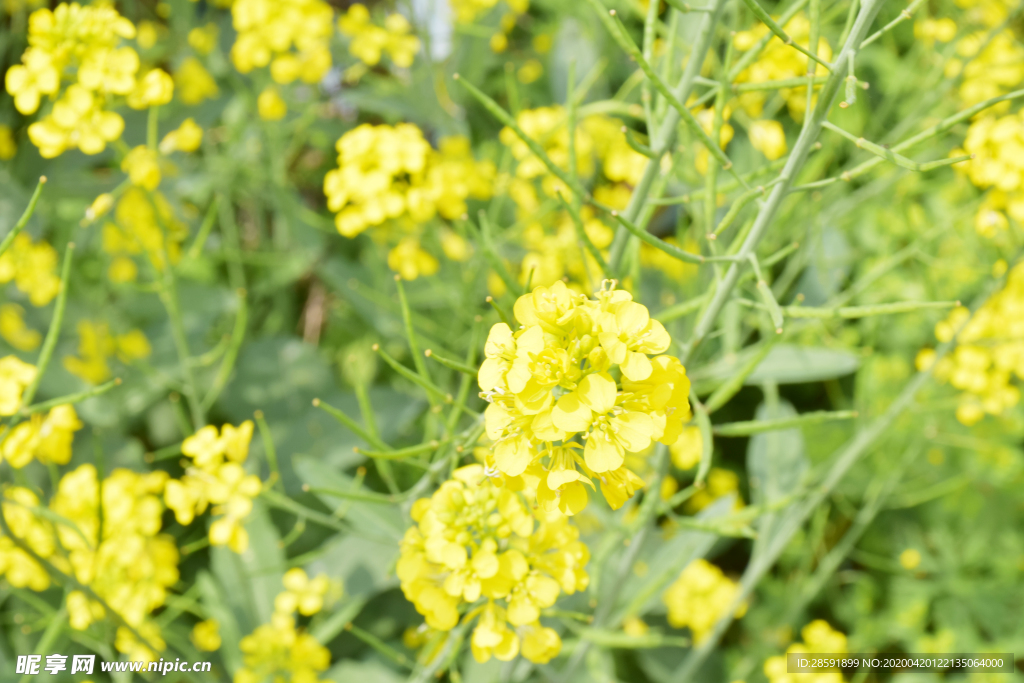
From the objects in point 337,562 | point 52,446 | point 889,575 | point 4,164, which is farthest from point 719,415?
point 4,164

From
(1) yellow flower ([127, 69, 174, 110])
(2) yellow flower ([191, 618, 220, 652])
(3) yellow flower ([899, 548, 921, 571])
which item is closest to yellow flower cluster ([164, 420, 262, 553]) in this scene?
(2) yellow flower ([191, 618, 220, 652])

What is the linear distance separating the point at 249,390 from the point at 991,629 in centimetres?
231

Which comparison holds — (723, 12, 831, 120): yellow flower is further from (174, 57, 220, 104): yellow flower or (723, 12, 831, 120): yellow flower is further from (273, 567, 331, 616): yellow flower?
(174, 57, 220, 104): yellow flower

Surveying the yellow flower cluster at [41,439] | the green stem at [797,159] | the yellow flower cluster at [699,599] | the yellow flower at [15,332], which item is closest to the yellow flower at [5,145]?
the yellow flower at [15,332]

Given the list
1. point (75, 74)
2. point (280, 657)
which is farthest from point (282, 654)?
point (75, 74)

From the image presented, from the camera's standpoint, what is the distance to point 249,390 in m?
2.12

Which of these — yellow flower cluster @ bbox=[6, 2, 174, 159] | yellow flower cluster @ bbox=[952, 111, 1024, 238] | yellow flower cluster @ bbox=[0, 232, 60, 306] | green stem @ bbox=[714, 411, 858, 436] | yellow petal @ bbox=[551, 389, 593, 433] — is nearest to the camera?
yellow petal @ bbox=[551, 389, 593, 433]

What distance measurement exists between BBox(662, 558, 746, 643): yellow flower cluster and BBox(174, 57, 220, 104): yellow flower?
Result: 83.7 inches

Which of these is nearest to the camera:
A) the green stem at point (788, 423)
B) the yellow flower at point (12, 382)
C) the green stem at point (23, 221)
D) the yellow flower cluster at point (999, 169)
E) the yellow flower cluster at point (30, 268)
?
the green stem at point (23, 221)

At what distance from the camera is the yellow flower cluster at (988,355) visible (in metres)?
1.62

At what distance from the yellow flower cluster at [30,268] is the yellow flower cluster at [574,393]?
1.69 m

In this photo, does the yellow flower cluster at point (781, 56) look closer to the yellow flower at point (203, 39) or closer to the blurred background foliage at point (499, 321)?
the blurred background foliage at point (499, 321)

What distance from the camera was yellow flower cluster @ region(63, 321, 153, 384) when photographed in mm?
1996

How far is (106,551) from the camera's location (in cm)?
146
